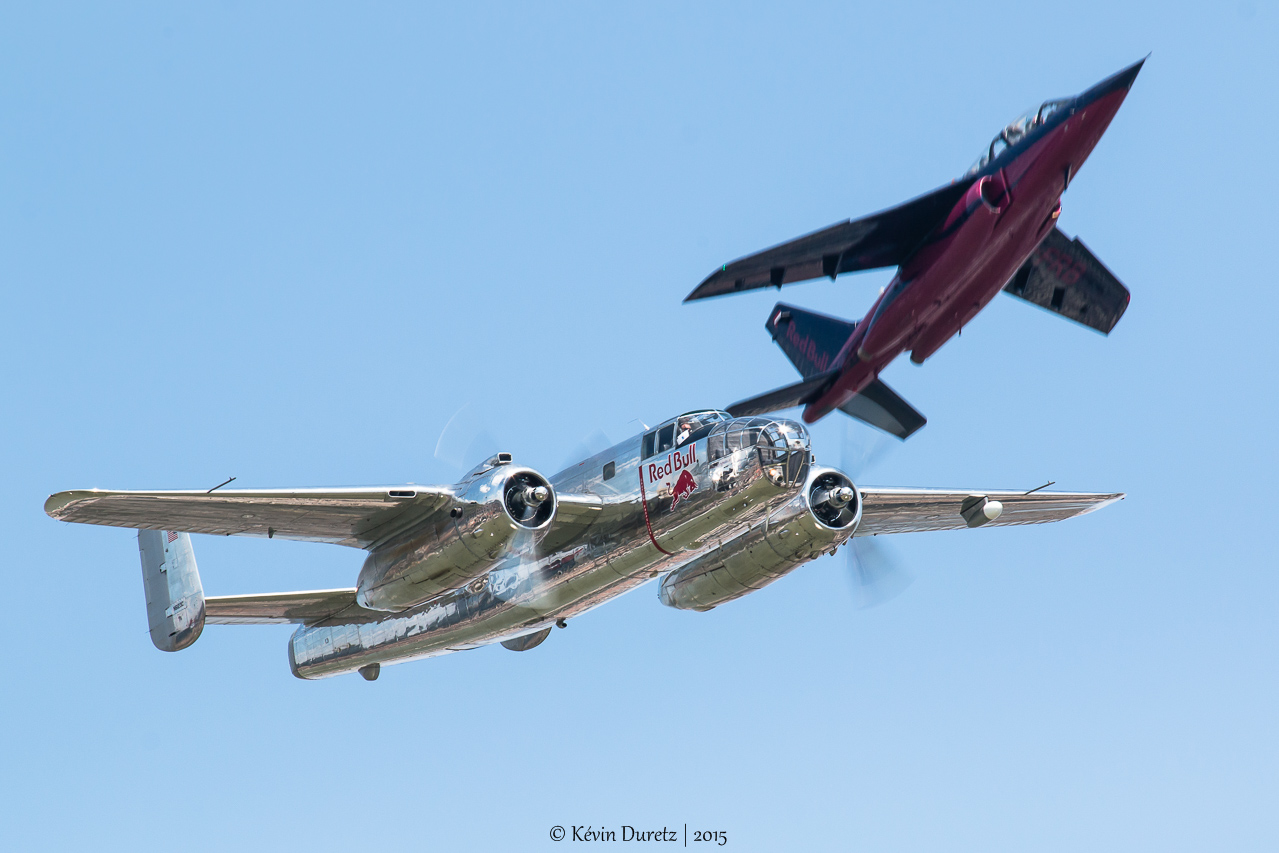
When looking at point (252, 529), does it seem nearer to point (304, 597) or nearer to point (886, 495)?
point (304, 597)

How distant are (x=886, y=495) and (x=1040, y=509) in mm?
5284

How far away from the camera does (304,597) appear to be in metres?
25.3

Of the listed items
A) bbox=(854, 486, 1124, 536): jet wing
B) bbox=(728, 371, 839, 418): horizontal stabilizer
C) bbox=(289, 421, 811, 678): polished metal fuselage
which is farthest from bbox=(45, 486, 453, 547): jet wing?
bbox=(728, 371, 839, 418): horizontal stabilizer

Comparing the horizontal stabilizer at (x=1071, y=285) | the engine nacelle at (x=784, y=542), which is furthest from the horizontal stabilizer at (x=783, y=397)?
the engine nacelle at (x=784, y=542)

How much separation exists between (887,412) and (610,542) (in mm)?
15771

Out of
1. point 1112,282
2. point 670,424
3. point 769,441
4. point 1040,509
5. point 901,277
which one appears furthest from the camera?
point 1112,282

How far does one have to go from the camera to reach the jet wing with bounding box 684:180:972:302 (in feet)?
102

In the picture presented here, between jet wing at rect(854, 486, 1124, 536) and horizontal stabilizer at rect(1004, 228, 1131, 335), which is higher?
horizontal stabilizer at rect(1004, 228, 1131, 335)

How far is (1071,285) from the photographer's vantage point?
34312mm

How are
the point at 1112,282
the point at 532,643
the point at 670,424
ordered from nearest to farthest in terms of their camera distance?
the point at 670,424 → the point at 532,643 → the point at 1112,282

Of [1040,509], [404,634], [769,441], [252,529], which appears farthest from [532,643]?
[1040,509]

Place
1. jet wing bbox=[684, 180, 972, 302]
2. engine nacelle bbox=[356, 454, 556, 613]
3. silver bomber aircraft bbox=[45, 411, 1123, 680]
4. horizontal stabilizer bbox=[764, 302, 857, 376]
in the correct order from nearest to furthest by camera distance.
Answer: engine nacelle bbox=[356, 454, 556, 613], silver bomber aircraft bbox=[45, 411, 1123, 680], jet wing bbox=[684, 180, 972, 302], horizontal stabilizer bbox=[764, 302, 857, 376]

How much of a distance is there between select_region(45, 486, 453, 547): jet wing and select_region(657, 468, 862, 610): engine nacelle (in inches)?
229

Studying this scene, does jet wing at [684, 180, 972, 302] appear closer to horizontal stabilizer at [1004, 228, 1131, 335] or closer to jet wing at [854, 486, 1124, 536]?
horizontal stabilizer at [1004, 228, 1131, 335]
